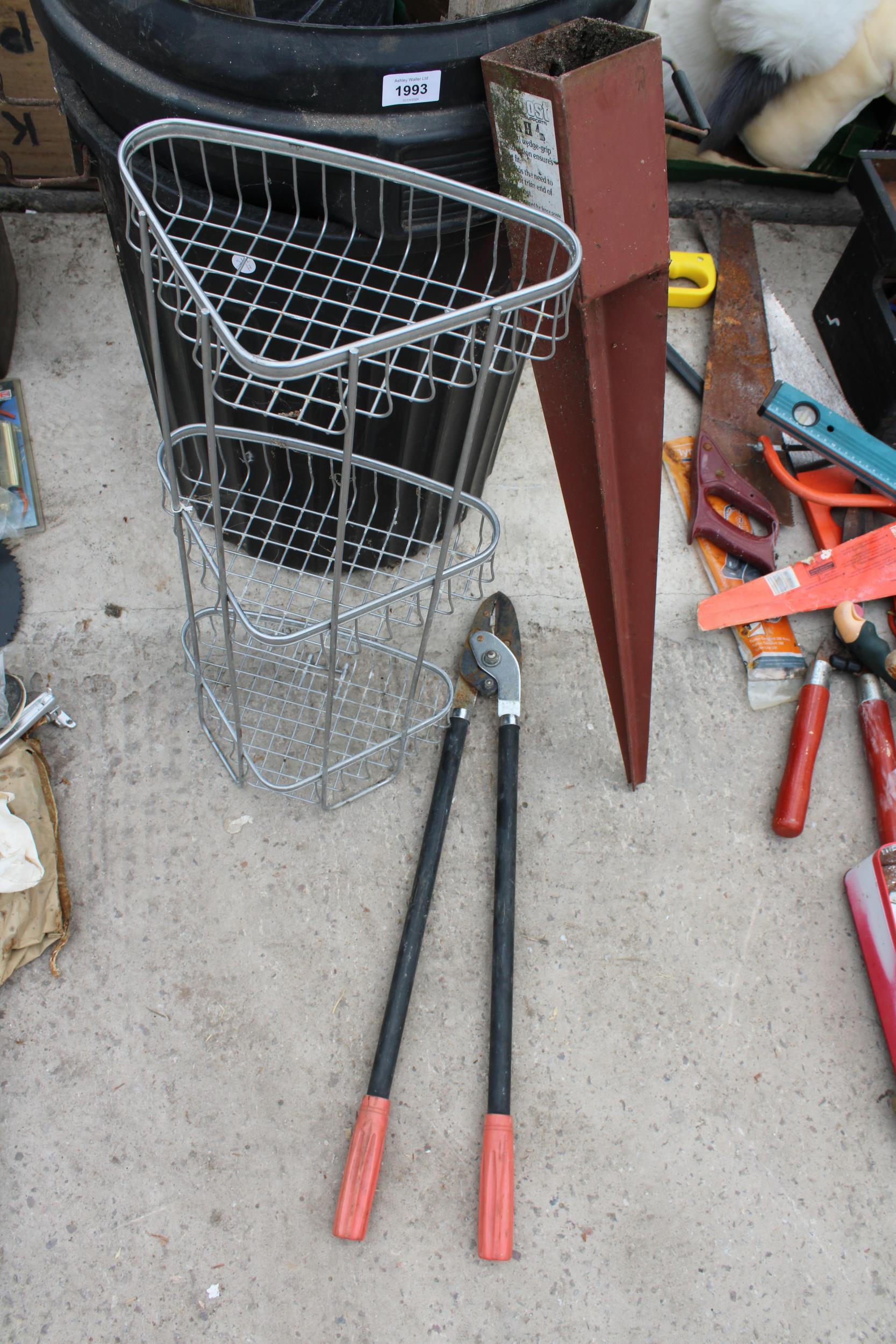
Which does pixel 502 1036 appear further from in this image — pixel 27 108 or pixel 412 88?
pixel 27 108

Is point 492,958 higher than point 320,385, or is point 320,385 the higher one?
point 320,385

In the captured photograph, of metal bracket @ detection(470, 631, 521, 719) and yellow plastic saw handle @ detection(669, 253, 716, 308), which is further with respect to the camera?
yellow plastic saw handle @ detection(669, 253, 716, 308)

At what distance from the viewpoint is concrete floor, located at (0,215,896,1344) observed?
143cm

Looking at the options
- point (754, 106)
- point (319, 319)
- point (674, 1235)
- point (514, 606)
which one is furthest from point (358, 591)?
point (754, 106)

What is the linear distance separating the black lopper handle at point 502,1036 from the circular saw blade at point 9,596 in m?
1.07

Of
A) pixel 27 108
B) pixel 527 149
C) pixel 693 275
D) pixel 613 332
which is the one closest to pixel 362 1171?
pixel 613 332

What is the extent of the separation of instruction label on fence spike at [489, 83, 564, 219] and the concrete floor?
0.90 m

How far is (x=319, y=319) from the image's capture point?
4.82 feet

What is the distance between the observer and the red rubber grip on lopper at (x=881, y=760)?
5.90 feet

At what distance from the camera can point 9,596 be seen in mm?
1929

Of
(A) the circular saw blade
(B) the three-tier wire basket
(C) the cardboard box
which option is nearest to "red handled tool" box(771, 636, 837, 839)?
(B) the three-tier wire basket

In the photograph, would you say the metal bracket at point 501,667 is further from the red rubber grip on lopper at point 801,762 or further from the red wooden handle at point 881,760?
the red wooden handle at point 881,760

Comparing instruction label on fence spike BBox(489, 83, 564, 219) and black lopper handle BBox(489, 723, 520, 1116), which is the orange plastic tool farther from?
instruction label on fence spike BBox(489, 83, 564, 219)

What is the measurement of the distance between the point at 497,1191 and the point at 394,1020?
0.31m
